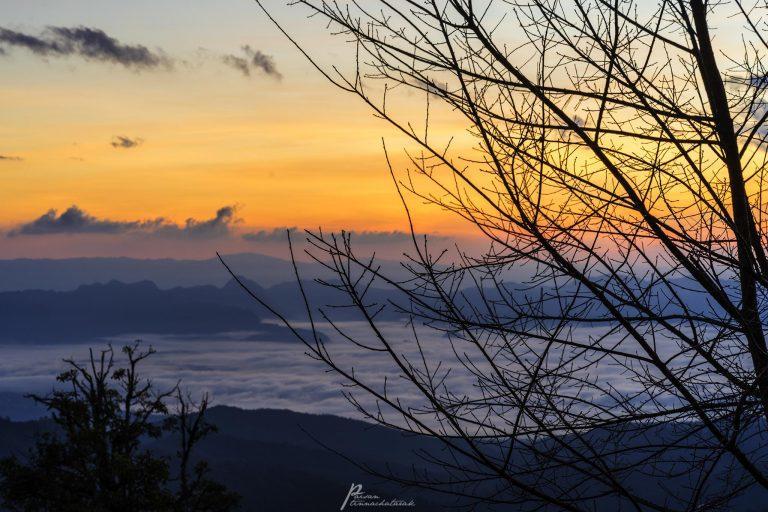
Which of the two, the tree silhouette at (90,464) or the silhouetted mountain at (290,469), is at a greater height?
the tree silhouette at (90,464)

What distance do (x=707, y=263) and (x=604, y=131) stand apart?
0.93 meters

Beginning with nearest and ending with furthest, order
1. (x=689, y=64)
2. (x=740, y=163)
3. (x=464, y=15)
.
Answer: (x=464, y=15) → (x=740, y=163) → (x=689, y=64)

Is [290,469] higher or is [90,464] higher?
[90,464]

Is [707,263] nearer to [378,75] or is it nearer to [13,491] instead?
[378,75]

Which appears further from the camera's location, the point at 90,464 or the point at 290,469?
the point at 290,469

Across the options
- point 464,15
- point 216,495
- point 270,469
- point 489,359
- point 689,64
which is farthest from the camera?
point 270,469

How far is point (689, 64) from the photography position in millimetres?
4191

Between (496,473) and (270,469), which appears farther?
(270,469)

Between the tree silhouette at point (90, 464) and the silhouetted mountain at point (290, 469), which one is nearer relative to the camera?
the tree silhouette at point (90, 464)

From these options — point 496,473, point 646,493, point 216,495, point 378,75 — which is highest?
point 378,75

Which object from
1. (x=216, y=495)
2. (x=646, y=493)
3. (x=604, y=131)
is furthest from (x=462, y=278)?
(x=646, y=493)

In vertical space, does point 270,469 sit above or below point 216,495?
below

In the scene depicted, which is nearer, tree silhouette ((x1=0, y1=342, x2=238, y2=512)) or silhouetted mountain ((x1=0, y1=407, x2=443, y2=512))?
tree silhouette ((x1=0, y1=342, x2=238, y2=512))

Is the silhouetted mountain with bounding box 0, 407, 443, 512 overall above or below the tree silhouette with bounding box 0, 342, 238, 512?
below
